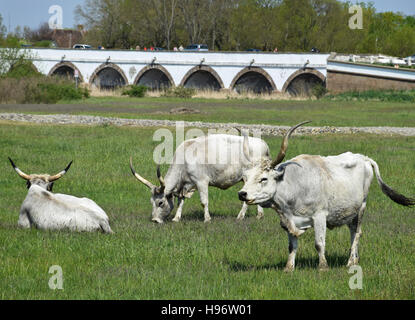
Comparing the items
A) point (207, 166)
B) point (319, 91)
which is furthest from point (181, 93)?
point (207, 166)

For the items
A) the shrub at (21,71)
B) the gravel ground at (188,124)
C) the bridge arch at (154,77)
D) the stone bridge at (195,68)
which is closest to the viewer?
the gravel ground at (188,124)

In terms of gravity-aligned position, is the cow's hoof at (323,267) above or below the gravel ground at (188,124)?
above

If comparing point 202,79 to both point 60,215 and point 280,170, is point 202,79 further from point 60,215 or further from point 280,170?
point 280,170

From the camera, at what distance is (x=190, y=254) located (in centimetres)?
1130

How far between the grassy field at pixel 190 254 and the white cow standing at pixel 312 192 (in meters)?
0.61

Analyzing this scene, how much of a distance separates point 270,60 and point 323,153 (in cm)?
5688

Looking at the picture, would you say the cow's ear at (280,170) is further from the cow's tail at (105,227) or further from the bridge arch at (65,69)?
the bridge arch at (65,69)

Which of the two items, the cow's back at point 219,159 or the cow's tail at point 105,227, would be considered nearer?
the cow's tail at point 105,227

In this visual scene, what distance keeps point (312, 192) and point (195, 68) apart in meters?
76.9

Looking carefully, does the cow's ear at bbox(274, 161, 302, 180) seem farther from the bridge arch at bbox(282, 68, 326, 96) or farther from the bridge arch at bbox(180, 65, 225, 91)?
the bridge arch at bbox(180, 65, 225, 91)

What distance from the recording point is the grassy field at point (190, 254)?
30.3 feet

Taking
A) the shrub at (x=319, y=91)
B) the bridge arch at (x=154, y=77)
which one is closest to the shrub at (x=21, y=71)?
the bridge arch at (x=154, y=77)

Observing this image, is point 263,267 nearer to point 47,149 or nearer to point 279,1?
point 47,149

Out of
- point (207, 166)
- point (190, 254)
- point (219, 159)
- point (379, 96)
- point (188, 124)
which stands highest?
point (219, 159)
